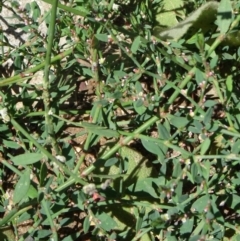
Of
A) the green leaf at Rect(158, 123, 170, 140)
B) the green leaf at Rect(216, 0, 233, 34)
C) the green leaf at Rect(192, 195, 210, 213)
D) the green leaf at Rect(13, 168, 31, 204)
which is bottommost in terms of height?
the green leaf at Rect(192, 195, 210, 213)

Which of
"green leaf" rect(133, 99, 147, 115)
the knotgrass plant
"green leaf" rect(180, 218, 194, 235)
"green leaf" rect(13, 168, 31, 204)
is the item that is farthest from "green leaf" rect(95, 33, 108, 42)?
"green leaf" rect(180, 218, 194, 235)

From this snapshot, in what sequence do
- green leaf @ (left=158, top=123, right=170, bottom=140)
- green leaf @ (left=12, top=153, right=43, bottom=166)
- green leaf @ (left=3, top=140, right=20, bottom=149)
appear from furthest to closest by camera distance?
green leaf @ (left=3, top=140, right=20, bottom=149)
green leaf @ (left=158, top=123, right=170, bottom=140)
green leaf @ (left=12, top=153, right=43, bottom=166)

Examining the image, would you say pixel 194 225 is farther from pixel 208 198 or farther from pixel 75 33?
pixel 75 33

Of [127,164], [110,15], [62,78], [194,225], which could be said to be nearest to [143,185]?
[127,164]

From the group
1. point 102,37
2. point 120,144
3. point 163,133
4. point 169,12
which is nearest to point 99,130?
point 120,144

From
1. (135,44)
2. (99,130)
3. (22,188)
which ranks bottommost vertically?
(22,188)

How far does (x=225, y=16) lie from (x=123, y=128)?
468mm

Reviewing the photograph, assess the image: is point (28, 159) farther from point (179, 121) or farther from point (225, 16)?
point (225, 16)

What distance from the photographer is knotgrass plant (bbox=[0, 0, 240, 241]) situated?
1632mm

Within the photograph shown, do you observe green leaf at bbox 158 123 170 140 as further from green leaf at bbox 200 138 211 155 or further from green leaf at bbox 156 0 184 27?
Answer: green leaf at bbox 156 0 184 27

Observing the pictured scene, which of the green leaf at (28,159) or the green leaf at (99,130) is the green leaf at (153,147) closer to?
the green leaf at (99,130)

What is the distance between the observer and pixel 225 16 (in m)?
1.62

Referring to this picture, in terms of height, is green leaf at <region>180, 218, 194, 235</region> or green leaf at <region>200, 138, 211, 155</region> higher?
green leaf at <region>200, 138, 211, 155</region>

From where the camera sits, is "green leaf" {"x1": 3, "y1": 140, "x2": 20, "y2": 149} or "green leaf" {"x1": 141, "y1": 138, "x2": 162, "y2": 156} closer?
"green leaf" {"x1": 141, "y1": 138, "x2": 162, "y2": 156}
